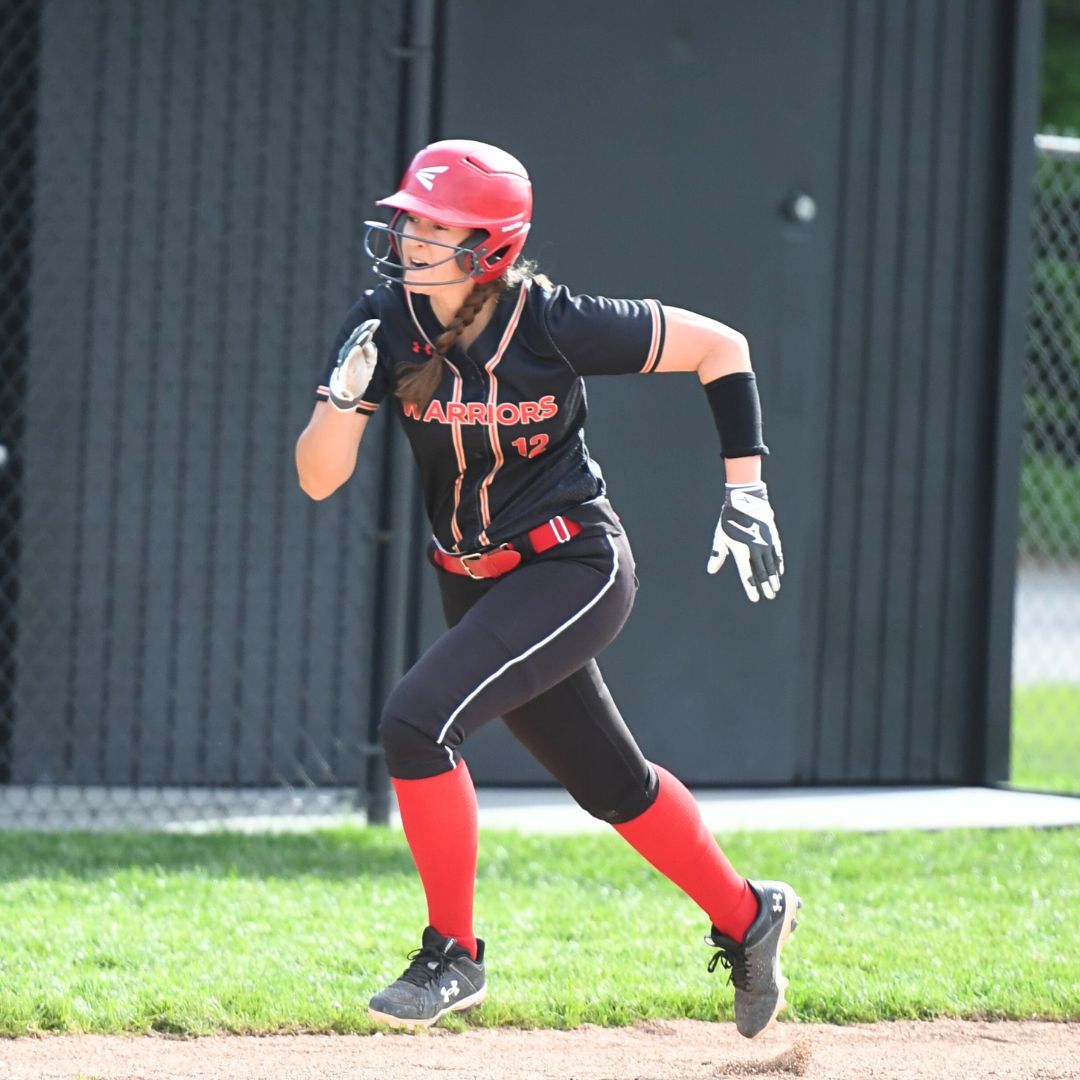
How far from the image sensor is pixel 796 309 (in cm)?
738

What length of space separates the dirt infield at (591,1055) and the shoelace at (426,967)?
245 millimetres

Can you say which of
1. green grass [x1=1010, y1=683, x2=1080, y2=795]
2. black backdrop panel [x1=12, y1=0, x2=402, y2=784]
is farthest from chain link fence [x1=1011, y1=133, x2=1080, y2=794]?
black backdrop panel [x1=12, y1=0, x2=402, y2=784]

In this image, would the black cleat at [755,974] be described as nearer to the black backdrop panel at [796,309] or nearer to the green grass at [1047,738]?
the black backdrop panel at [796,309]

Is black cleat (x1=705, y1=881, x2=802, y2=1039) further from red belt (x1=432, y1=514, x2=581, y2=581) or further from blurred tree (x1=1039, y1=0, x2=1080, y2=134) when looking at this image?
blurred tree (x1=1039, y1=0, x2=1080, y2=134)

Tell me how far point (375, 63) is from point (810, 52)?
1799mm

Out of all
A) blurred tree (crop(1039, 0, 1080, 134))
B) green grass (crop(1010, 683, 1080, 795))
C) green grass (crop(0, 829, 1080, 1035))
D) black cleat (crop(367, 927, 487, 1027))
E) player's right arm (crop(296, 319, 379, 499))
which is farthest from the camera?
blurred tree (crop(1039, 0, 1080, 134))

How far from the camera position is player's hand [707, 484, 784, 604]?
387 cm

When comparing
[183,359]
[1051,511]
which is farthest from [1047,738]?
[1051,511]

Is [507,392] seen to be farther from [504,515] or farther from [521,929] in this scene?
[521,929]

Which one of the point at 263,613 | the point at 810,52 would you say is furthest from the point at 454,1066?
the point at 810,52

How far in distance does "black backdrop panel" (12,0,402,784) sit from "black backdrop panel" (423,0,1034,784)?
622mm

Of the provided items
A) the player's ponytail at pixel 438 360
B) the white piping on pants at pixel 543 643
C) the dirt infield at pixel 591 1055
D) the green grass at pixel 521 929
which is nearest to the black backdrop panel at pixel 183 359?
the green grass at pixel 521 929

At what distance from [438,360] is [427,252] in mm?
228

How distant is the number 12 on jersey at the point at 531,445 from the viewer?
3.85 m
